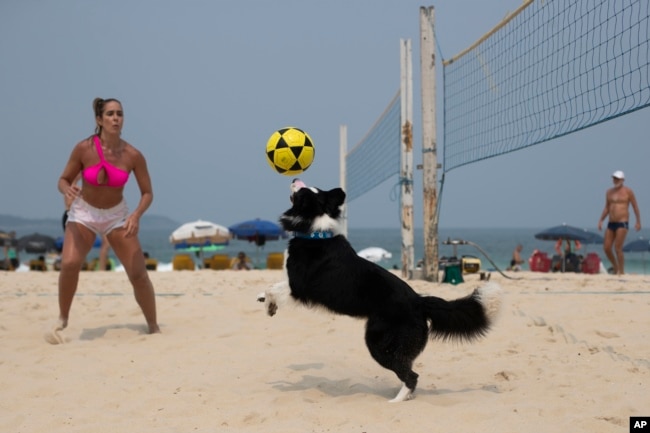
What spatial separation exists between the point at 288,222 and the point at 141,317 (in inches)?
120

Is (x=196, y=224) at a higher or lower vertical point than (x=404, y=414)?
higher

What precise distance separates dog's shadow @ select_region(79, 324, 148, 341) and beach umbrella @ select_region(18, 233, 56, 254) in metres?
15.0

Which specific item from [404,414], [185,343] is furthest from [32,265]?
[404,414]

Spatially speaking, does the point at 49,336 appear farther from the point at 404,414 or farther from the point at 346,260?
the point at 404,414

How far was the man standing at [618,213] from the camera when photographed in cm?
941

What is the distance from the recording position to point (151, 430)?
8.90ft

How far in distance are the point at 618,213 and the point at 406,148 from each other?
11.1 feet

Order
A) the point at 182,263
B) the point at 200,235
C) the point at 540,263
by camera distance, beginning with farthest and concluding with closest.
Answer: the point at 200,235
the point at 540,263
the point at 182,263

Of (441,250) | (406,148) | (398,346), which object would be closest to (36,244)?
(406,148)

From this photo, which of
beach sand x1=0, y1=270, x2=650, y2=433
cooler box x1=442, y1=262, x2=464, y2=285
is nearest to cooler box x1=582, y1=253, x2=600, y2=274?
Result: cooler box x1=442, y1=262, x2=464, y2=285

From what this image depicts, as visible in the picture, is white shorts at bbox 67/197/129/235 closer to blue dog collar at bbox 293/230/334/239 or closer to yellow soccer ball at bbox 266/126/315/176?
yellow soccer ball at bbox 266/126/315/176

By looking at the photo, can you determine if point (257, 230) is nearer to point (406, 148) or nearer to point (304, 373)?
point (406, 148)

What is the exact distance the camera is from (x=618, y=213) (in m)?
9.47

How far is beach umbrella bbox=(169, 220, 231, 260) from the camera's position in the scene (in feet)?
57.5
